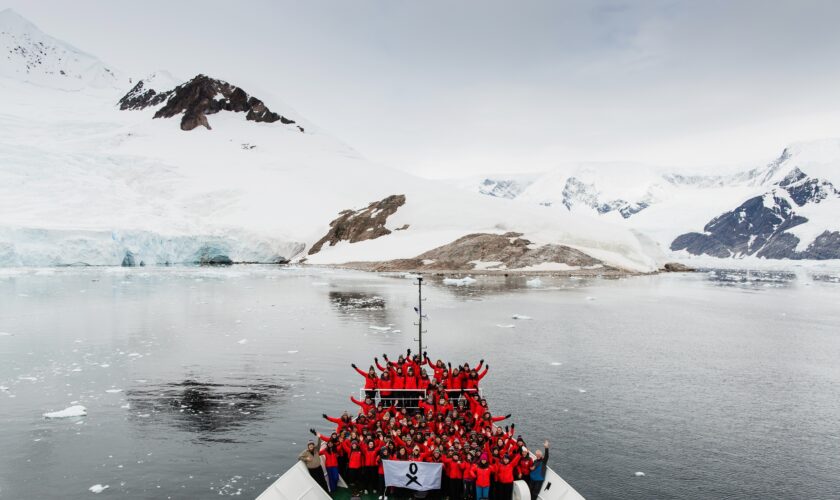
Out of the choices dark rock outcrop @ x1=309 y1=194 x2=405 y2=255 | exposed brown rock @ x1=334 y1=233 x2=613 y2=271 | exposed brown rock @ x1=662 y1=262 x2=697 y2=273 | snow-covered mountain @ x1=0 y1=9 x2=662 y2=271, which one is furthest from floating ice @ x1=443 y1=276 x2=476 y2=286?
exposed brown rock @ x1=662 y1=262 x2=697 y2=273

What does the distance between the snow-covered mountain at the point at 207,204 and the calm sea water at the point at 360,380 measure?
50724mm

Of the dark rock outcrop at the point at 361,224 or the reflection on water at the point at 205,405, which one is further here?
A: the dark rock outcrop at the point at 361,224

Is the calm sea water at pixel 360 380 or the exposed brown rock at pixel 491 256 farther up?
the exposed brown rock at pixel 491 256

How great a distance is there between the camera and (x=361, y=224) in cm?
13912

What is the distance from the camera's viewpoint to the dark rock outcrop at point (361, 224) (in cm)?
13562

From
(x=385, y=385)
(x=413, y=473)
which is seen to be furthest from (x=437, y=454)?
(x=385, y=385)

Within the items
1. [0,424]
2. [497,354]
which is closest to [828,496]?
[497,354]


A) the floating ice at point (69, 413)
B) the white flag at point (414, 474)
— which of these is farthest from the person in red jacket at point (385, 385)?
the floating ice at point (69, 413)

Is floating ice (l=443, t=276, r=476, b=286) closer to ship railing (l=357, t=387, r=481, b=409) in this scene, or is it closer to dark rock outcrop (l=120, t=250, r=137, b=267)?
dark rock outcrop (l=120, t=250, r=137, b=267)

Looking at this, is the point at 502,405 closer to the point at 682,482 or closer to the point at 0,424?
the point at 682,482

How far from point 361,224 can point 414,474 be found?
411 ft

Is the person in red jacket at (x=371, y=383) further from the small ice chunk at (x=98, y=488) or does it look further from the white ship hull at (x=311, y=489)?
the small ice chunk at (x=98, y=488)

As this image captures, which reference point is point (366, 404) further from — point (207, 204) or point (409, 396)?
point (207, 204)

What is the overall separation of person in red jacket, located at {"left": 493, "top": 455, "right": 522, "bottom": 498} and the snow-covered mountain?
10128cm
